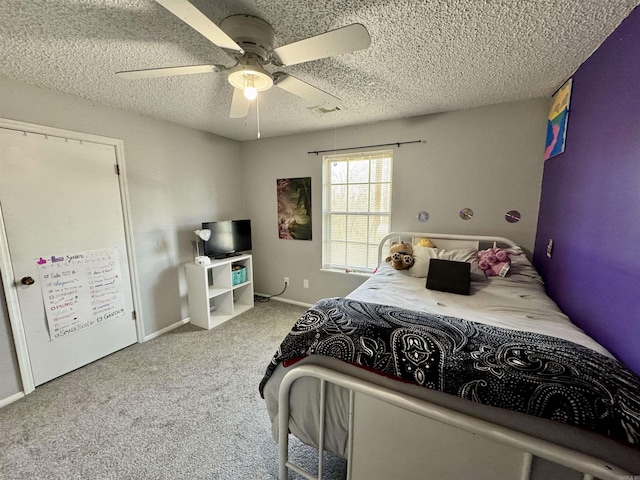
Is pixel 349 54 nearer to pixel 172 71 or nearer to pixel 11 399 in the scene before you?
pixel 172 71

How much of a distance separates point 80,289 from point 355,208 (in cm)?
273

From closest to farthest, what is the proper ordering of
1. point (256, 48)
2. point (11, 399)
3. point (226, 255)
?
point (256, 48) < point (11, 399) < point (226, 255)

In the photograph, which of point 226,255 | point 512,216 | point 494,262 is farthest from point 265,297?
point 512,216

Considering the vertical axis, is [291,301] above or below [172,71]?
below

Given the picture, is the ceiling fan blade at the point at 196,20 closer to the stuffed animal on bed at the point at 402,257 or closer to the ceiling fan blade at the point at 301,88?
the ceiling fan blade at the point at 301,88

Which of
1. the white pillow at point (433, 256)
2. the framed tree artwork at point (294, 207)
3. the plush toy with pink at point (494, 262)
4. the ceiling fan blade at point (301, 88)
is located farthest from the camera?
the framed tree artwork at point (294, 207)

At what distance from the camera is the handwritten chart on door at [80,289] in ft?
6.63

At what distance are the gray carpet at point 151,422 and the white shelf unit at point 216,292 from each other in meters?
0.50

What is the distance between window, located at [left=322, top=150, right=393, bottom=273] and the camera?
2.93m

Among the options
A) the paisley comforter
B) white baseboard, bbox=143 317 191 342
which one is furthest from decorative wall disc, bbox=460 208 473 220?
white baseboard, bbox=143 317 191 342

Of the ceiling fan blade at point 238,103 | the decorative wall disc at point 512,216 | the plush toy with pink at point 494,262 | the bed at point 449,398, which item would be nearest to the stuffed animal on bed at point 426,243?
the plush toy with pink at point 494,262

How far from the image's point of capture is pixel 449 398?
87 cm

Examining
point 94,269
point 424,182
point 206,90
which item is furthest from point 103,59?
point 424,182

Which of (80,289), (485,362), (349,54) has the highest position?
(349,54)
